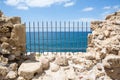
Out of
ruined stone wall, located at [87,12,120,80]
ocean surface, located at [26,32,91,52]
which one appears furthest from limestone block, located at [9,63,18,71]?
ocean surface, located at [26,32,91,52]

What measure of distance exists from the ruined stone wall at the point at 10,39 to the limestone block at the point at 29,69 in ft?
1.67

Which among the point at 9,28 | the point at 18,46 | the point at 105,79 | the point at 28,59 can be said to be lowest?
the point at 105,79

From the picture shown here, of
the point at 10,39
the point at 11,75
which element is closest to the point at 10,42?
the point at 10,39

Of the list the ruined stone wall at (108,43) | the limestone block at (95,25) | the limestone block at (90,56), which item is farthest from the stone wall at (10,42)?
the limestone block at (95,25)

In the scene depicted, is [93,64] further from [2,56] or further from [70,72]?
[2,56]

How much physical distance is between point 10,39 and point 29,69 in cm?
117

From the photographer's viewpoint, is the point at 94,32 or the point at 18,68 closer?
the point at 18,68

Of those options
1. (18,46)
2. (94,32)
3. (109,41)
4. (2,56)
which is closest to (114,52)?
(109,41)

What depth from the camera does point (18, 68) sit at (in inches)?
275

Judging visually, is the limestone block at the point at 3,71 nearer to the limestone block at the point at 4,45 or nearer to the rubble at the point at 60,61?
the rubble at the point at 60,61

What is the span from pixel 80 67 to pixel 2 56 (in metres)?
2.53

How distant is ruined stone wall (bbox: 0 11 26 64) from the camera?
6.91 m

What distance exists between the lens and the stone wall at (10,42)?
687 cm

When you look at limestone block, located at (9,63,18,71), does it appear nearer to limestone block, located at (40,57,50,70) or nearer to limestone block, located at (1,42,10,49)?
limestone block, located at (1,42,10,49)
